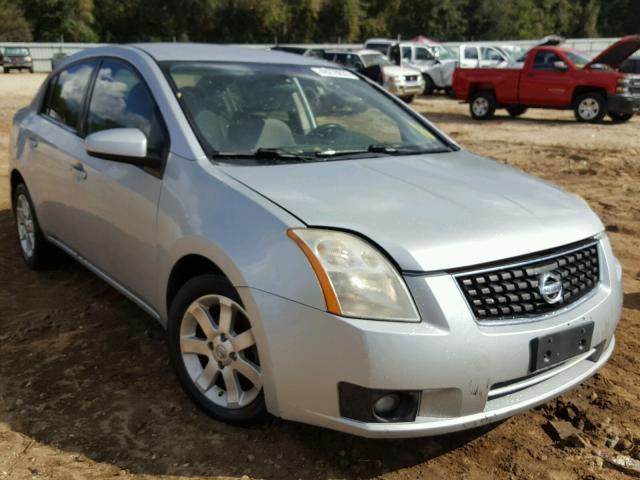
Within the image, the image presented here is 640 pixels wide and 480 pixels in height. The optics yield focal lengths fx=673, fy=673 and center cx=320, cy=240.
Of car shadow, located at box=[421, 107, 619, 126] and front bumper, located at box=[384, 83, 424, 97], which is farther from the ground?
front bumper, located at box=[384, 83, 424, 97]

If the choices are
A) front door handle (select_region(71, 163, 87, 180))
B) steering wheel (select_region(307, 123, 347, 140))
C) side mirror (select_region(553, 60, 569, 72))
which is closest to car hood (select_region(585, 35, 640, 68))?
side mirror (select_region(553, 60, 569, 72))

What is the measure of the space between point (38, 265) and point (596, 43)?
42.6 metres

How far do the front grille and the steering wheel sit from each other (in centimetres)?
143

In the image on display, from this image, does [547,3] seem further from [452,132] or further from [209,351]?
[209,351]

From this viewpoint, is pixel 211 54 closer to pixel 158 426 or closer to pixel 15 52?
pixel 158 426

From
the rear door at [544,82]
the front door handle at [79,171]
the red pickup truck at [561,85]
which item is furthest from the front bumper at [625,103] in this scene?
the front door handle at [79,171]

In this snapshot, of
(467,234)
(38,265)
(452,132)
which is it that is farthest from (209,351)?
(452,132)

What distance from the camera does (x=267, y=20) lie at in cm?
6094

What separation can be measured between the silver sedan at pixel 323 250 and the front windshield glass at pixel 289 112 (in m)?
0.01

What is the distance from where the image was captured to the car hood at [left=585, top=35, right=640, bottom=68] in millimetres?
15086

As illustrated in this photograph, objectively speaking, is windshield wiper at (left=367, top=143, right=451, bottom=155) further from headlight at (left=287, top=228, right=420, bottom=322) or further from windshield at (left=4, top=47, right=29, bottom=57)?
windshield at (left=4, top=47, right=29, bottom=57)

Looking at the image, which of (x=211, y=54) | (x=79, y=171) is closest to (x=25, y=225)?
(x=79, y=171)

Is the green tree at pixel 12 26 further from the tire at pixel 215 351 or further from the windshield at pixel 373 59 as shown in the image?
the tire at pixel 215 351

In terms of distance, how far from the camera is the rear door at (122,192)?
322cm
